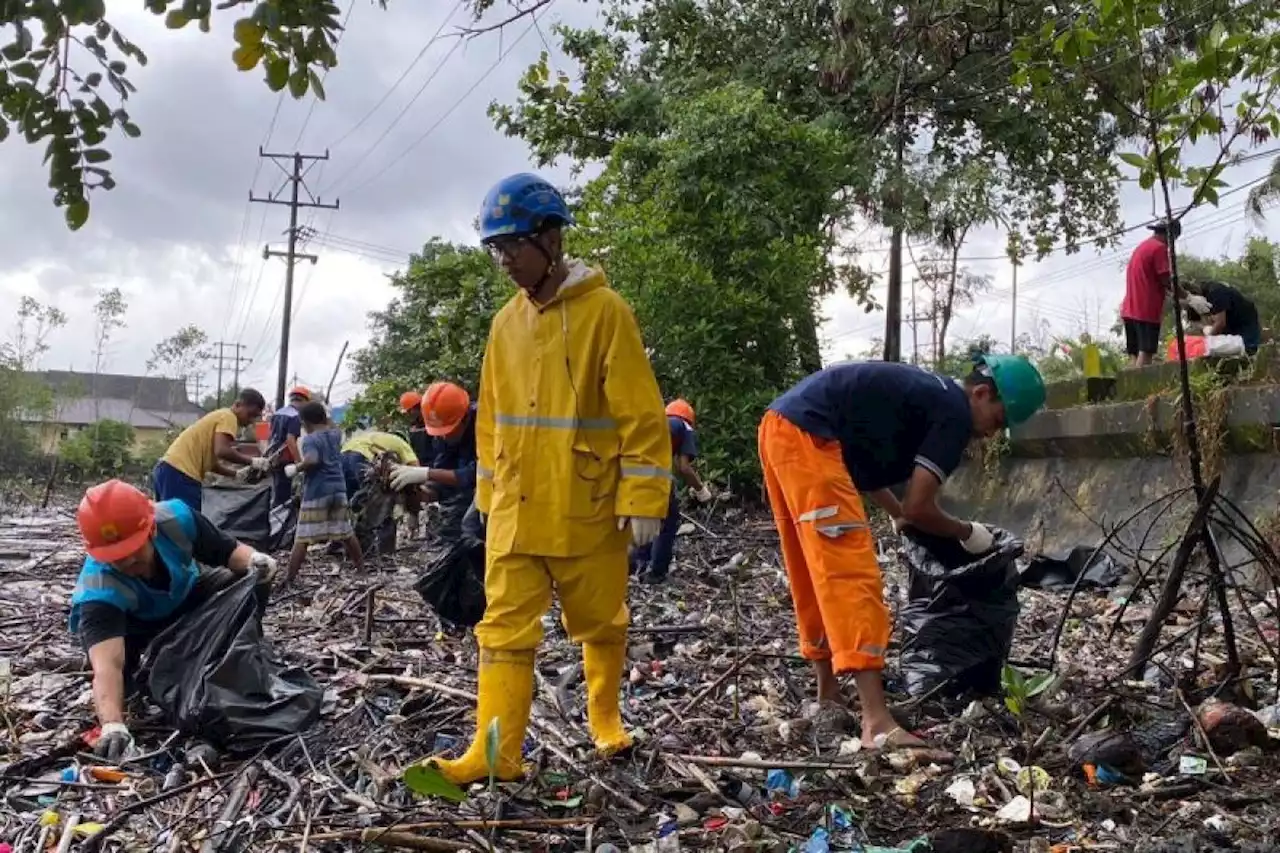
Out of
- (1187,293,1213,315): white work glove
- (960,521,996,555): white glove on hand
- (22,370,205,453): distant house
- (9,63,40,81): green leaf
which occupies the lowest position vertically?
(960,521,996,555): white glove on hand

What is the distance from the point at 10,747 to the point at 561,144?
445 inches

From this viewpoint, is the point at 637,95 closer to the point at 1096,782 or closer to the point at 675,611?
the point at 675,611

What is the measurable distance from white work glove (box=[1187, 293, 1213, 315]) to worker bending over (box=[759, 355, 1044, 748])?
4009 millimetres

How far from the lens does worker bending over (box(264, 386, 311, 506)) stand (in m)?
9.95

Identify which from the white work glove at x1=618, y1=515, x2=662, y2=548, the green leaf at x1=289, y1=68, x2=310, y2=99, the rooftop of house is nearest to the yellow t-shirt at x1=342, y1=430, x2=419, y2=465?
the white work glove at x1=618, y1=515, x2=662, y2=548

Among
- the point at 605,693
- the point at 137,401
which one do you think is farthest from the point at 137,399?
the point at 605,693

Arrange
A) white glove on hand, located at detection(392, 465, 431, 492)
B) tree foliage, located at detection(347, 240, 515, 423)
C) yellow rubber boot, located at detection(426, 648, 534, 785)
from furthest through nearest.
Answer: tree foliage, located at detection(347, 240, 515, 423)
white glove on hand, located at detection(392, 465, 431, 492)
yellow rubber boot, located at detection(426, 648, 534, 785)

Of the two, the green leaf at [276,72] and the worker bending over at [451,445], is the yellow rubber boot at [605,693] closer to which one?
the green leaf at [276,72]

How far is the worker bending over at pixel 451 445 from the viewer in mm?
6152

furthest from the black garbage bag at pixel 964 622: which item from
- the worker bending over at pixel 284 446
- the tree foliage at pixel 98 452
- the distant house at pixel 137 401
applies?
the distant house at pixel 137 401

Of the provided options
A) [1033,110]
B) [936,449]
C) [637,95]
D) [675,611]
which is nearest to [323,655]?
[675,611]

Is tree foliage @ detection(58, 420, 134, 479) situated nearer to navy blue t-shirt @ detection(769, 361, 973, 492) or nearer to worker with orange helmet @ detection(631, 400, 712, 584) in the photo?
worker with orange helmet @ detection(631, 400, 712, 584)

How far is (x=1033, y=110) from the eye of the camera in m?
13.5

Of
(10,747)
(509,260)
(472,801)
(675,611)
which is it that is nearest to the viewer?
(472,801)
